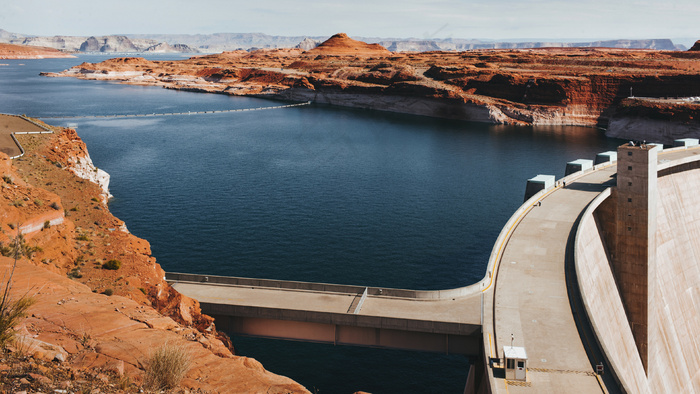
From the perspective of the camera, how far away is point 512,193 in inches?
3260

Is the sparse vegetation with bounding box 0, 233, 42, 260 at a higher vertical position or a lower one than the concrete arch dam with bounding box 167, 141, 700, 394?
higher

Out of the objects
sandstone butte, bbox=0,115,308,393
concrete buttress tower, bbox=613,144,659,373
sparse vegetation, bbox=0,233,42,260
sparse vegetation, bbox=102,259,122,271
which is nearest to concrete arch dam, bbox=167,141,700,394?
concrete buttress tower, bbox=613,144,659,373

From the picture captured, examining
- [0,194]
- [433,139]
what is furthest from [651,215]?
[433,139]

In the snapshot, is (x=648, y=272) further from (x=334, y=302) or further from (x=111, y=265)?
(x=111, y=265)

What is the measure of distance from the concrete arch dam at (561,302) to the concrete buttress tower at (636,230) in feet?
0.34

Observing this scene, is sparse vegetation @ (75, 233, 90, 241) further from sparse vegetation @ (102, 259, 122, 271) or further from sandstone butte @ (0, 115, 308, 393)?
sparse vegetation @ (102, 259, 122, 271)

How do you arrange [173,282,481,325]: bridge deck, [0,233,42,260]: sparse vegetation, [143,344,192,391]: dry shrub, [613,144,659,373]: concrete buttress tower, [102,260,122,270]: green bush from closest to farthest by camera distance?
[143,344,192,391]: dry shrub < [0,233,42,260]: sparse vegetation < [102,260,122,270]: green bush < [173,282,481,325]: bridge deck < [613,144,659,373]: concrete buttress tower

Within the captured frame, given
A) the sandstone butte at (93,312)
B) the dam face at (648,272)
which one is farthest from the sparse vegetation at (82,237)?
the dam face at (648,272)

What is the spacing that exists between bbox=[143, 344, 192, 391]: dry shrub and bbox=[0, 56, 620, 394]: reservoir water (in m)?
21.0

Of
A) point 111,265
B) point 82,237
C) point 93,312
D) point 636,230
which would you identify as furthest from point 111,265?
point 636,230

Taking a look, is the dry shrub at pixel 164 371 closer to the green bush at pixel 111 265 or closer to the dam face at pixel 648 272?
the green bush at pixel 111 265

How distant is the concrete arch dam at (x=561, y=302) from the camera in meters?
31.5

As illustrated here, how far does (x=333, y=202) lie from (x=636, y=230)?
121ft

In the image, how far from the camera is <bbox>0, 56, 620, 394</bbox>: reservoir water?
42250 mm
